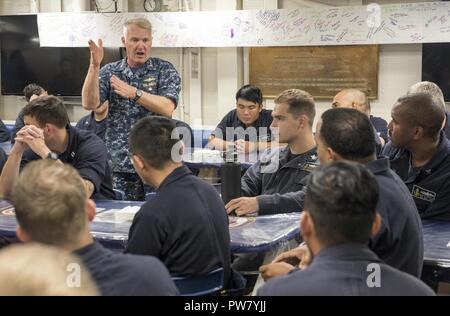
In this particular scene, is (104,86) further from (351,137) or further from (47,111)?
(351,137)

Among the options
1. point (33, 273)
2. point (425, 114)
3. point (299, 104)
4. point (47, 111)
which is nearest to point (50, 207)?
point (33, 273)

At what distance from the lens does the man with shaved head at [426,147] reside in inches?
119

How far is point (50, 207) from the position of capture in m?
1.57

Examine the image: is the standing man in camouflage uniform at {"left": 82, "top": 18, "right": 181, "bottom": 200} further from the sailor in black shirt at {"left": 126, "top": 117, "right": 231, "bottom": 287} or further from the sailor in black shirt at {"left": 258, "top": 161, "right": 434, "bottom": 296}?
the sailor in black shirt at {"left": 258, "top": 161, "right": 434, "bottom": 296}

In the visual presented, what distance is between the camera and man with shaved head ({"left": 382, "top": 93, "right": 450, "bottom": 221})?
3029 millimetres

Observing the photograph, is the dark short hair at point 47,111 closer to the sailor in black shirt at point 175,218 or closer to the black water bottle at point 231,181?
the black water bottle at point 231,181

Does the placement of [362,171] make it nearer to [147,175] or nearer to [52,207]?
[52,207]

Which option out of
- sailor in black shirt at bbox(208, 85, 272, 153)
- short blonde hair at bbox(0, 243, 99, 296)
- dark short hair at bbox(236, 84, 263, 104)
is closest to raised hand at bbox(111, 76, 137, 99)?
sailor in black shirt at bbox(208, 85, 272, 153)

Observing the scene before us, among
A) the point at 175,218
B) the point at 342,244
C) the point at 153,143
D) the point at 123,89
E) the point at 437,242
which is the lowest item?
the point at 437,242

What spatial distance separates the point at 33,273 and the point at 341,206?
80cm

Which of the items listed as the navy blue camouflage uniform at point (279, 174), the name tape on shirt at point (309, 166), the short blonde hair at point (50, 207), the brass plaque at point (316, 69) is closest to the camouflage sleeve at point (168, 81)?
the navy blue camouflage uniform at point (279, 174)

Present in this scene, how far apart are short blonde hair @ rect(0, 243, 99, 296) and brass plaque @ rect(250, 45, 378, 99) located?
597 centimetres

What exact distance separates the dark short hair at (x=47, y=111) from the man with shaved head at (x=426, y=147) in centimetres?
189

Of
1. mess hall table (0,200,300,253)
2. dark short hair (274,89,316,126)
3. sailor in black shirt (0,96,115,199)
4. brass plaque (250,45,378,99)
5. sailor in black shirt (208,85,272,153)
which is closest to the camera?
mess hall table (0,200,300,253)
